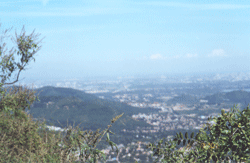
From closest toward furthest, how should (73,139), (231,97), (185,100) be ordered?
1. (73,139)
2. (231,97)
3. (185,100)

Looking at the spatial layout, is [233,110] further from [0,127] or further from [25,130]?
[0,127]

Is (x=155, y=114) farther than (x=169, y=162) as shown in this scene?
Yes

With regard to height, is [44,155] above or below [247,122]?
below

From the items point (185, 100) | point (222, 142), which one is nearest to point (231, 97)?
point (185, 100)

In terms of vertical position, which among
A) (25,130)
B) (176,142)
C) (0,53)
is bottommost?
(25,130)

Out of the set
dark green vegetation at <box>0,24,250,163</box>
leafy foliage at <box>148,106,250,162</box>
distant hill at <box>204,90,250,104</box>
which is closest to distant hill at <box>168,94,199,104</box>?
distant hill at <box>204,90,250,104</box>

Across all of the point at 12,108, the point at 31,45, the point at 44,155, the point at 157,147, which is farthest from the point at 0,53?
the point at 157,147

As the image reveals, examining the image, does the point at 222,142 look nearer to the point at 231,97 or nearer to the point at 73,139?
the point at 73,139

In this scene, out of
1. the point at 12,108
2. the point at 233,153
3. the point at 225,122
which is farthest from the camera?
the point at 12,108
